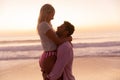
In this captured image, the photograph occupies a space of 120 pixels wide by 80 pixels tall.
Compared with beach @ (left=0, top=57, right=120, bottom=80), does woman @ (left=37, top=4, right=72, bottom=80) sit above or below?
above

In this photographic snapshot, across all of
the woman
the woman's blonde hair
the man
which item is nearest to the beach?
the man

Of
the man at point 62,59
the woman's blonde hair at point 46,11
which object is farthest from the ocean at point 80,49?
the woman's blonde hair at point 46,11

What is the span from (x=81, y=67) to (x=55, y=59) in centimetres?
480

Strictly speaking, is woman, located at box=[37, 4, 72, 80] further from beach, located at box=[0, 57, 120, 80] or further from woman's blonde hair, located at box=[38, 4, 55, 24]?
beach, located at box=[0, 57, 120, 80]

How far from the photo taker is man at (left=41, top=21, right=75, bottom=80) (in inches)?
117

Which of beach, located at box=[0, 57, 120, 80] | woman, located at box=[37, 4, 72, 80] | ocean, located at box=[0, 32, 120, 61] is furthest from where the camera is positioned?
ocean, located at box=[0, 32, 120, 61]

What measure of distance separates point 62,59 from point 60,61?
3cm

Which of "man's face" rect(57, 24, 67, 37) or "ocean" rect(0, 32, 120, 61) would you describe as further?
"ocean" rect(0, 32, 120, 61)

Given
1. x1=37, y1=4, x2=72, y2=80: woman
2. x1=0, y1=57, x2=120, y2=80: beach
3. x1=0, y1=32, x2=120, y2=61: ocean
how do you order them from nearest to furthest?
x1=37, y1=4, x2=72, y2=80: woman, x1=0, y1=57, x2=120, y2=80: beach, x1=0, y1=32, x2=120, y2=61: ocean

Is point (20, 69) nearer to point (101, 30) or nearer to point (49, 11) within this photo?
point (49, 11)

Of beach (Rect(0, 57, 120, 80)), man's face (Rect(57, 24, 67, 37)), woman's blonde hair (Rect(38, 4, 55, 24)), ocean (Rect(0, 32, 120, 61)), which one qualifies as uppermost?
woman's blonde hair (Rect(38, 4, 55, 24))

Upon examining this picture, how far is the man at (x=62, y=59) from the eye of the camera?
117 inches

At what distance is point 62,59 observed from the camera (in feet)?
9.75

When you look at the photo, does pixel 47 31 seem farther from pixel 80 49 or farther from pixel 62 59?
pixel 80 49
